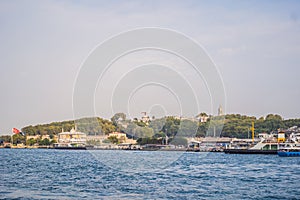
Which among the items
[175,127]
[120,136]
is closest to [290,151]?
[175,127]

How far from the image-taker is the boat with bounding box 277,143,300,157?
7946 cm

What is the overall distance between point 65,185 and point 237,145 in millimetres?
95324

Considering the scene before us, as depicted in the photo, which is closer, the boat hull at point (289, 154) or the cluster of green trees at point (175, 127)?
the boat hull at point (289, 154)

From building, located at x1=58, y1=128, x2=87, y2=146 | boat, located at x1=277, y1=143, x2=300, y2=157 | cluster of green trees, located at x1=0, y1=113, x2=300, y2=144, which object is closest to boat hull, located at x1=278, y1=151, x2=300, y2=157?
boat, located at x1=277, y1=143, x2=300, y2=157

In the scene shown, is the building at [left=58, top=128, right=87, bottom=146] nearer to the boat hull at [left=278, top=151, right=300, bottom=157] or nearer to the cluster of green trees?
the cluster of green trees

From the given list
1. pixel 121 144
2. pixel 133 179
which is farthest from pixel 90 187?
pixel 121 144

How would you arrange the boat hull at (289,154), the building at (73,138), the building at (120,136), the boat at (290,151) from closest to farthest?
the boat hull at (289,154) → the boat at (290,151) → the building at (120,136) → the building at (73,138)

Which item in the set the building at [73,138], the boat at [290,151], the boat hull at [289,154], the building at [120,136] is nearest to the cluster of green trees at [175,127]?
the building at [120,136]

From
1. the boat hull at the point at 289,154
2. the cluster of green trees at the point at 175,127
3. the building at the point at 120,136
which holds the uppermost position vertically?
the cluster of green trees at the point at 175,127

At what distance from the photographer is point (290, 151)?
8244 cm

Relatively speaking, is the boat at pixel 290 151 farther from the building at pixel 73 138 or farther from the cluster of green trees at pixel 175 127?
the building at pixel 73 138

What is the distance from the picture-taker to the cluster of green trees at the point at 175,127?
461 feet

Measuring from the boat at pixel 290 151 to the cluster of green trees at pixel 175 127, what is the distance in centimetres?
4332

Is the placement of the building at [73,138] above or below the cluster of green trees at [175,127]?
below
